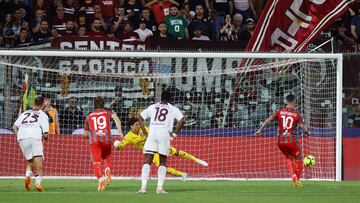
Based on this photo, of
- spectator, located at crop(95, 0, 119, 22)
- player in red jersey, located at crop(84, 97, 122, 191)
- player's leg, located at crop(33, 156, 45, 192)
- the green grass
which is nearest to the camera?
the green grass

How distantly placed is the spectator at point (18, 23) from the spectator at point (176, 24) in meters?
3.72

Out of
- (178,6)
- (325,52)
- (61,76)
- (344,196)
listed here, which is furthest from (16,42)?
(344,196)

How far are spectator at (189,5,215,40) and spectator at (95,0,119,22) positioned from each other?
7.32 ft

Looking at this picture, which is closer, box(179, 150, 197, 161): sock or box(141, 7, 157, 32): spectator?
box(179, 150, 197, 161): sock

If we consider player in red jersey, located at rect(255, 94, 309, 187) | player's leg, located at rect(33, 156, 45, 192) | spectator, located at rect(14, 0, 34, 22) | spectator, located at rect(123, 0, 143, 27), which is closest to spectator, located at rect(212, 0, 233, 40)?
spectator, located at rect(123, 0, 143, 27)

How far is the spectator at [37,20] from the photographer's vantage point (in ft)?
94.9

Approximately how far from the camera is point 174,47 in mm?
28250

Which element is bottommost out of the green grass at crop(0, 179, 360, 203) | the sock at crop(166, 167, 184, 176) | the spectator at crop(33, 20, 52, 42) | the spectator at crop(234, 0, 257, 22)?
the green grass at crop(0, 179, 360, 203)

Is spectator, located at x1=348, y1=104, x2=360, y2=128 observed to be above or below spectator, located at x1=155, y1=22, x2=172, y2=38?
below

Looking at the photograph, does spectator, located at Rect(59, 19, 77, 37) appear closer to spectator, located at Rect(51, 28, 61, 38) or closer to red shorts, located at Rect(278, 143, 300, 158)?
spectator, located at Rect(51, 28, 61, 38)

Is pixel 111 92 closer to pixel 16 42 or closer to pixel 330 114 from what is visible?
pixel 16 42

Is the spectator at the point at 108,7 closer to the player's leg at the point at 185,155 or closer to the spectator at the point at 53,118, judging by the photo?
the spectator at the point at 53,118

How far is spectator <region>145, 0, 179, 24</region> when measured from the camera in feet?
101

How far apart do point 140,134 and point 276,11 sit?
5141 mm
